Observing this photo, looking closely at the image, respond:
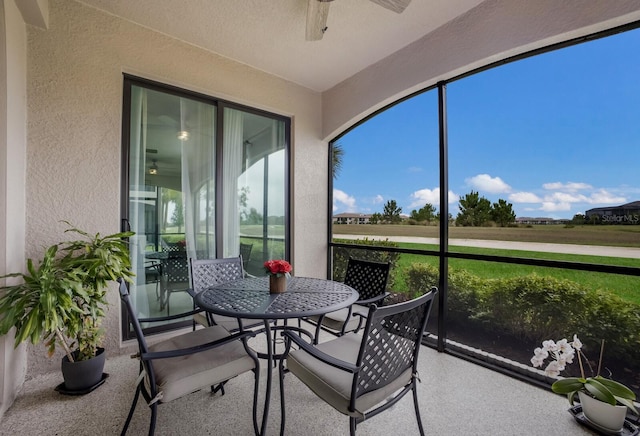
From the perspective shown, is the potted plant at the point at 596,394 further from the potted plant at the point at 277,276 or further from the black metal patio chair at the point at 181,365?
the black metal patio chair at the point at 181,365

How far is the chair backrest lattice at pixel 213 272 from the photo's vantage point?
7.95 ft

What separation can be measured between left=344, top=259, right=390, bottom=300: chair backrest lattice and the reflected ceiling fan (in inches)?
80.9

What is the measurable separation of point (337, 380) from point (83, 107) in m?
2.98

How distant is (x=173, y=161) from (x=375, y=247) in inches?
100

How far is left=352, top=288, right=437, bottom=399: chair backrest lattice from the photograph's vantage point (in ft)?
4.01

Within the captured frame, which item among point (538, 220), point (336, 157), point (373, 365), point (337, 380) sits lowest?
point (337, 380)

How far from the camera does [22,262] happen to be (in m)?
2.10

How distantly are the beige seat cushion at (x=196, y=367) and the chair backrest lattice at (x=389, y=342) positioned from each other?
0.75m

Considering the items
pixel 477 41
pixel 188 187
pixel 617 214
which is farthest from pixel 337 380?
pixel 477 41

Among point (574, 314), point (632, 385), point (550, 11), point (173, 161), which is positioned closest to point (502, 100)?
point (550, 11)

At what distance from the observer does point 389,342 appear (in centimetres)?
132

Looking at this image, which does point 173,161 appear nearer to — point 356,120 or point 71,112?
point 71,112

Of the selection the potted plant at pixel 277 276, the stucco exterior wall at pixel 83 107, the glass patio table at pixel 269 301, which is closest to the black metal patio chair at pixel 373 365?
the glass patio table at pixel 269 301

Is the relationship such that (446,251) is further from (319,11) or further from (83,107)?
(83,107)
